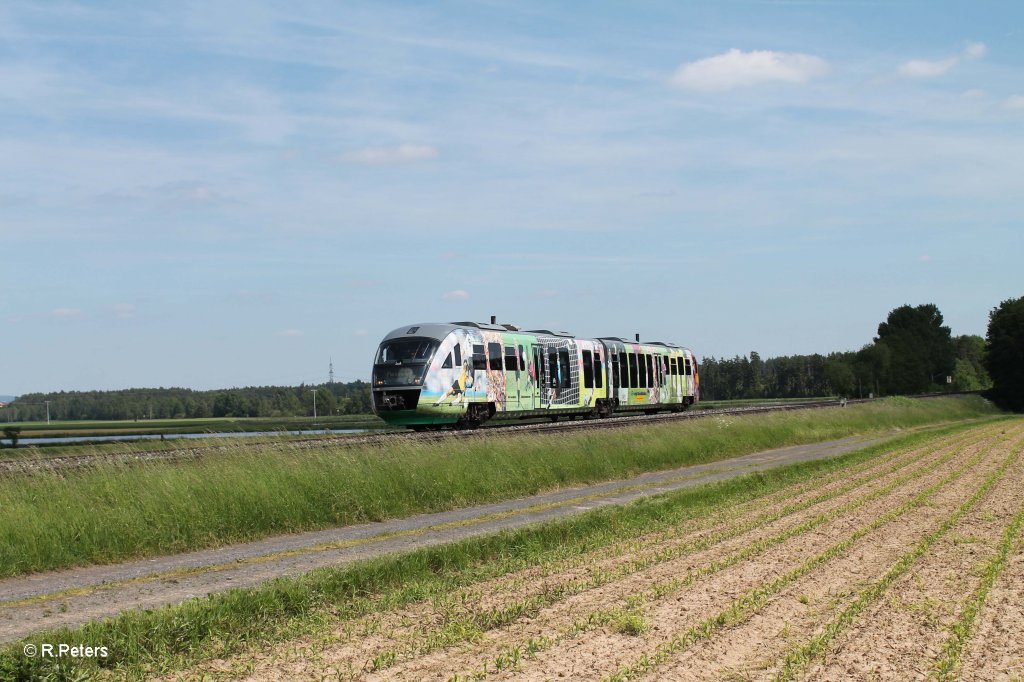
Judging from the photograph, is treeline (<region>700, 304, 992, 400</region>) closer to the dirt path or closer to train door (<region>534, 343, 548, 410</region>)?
train door (<region>534, 343, 548, 410</region>)

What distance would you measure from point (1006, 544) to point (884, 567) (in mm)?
2683

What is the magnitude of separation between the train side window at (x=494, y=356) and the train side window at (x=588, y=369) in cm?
663

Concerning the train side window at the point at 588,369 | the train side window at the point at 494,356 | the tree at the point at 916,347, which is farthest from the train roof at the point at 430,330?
the tree at the point at 916,347

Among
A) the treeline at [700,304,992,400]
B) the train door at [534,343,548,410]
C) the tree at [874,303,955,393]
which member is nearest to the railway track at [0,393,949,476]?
the train door at [534,343,548,410]

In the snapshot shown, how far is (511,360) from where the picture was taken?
32.9m

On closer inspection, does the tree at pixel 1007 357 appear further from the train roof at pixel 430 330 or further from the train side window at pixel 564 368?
the train roof at pixel 430 330

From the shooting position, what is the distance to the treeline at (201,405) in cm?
11612

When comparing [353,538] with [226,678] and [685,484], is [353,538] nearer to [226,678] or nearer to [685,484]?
[226,678]

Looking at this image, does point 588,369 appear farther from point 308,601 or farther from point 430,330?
point 308,601

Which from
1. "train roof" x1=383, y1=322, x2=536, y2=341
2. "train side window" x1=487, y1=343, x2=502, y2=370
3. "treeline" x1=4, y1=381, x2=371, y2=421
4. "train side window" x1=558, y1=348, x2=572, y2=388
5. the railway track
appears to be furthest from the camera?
"treeline" x1=4, y1=381, x2=371, y2=421

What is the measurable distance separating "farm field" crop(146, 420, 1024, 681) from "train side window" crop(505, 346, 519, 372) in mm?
17050

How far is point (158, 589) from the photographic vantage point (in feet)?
36.8

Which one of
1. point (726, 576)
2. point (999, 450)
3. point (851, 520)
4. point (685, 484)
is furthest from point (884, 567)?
point (999, 450)

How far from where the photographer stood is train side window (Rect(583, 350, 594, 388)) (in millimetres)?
38344
